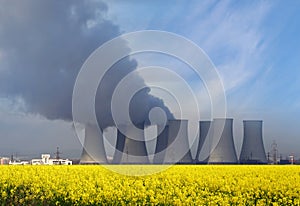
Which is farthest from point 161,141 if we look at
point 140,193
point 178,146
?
point 140,193

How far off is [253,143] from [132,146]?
41.5 ft

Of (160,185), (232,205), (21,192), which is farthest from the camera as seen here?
(21,192)

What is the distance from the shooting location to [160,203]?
800 cm

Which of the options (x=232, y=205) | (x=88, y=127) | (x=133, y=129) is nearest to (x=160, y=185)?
(x=232, y=205)

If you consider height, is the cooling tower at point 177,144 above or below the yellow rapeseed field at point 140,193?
above

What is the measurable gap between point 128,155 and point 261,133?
14213 mm

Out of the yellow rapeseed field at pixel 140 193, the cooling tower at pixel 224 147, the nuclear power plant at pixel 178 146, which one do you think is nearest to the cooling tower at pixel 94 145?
the nuclear power plant at pixel 178 146

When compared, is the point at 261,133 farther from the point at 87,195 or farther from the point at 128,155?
the point at 87,195

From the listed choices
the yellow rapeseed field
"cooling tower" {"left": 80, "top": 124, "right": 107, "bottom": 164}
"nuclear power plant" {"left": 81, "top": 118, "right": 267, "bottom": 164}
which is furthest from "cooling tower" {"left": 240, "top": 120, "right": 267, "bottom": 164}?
the yellow rapeseed field

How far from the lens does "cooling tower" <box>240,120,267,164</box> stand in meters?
44.7

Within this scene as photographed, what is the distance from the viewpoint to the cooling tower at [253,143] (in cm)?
4469

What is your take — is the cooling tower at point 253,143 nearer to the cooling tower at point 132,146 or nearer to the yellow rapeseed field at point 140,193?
the cooling tower at point 132,146

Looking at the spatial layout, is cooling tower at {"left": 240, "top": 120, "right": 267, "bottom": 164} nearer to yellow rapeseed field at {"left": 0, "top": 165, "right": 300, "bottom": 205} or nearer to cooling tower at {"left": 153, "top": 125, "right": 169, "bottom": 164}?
cooling tower at {"left": 153, "top": 125, "right": 169, "bottom": 164}

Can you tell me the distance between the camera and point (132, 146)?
4831 cm
